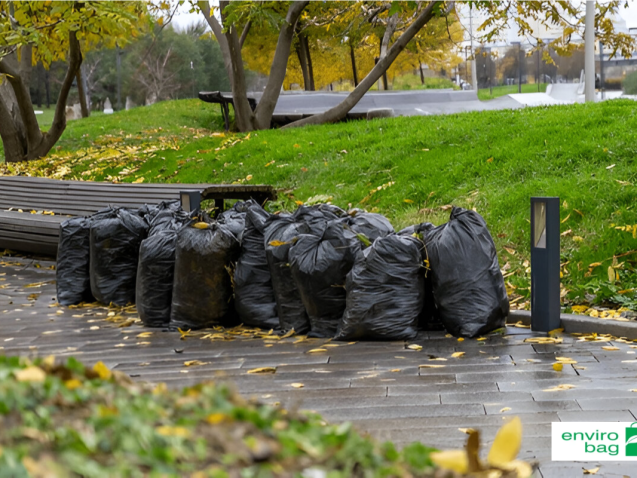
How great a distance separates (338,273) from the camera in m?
5.23

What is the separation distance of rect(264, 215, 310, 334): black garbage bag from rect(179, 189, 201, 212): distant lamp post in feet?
5.35

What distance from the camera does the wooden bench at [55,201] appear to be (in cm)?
930

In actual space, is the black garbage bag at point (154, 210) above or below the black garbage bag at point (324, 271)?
above

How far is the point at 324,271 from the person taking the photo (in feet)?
17.1

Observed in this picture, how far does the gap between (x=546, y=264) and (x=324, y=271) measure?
157 cm

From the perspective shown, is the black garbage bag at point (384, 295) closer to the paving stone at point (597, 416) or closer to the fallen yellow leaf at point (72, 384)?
the paving stone at point (597, 416)

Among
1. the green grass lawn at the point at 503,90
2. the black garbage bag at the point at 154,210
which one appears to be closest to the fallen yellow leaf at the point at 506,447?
the black garbage bag at the point at 154,210

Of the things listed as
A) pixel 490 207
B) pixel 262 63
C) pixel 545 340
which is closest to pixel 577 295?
pixel 545 340

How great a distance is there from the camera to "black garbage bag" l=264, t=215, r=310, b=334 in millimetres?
5492

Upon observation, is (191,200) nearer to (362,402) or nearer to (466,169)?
(466,169)

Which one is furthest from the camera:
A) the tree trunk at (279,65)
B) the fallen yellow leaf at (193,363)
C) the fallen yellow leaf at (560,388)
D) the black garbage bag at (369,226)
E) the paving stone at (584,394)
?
the tree trunk at (279,65)

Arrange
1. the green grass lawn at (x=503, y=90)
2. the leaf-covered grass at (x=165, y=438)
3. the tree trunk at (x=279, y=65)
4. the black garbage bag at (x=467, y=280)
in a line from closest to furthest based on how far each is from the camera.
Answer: the leaf-covered grass at (x=165, y=438) → the black garbage bag at (x=467, y=280) → the tree trunk at (x=279, y=65) → the green grass lawn at (x=503, y=90)

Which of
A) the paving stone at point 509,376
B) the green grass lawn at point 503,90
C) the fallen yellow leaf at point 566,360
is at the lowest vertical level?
the fallen yellow leaf at point 566,360

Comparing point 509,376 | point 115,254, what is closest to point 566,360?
point 509,376
